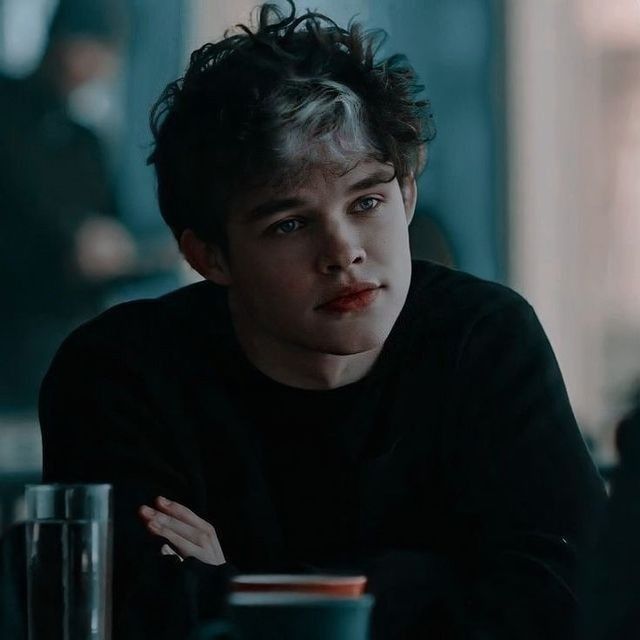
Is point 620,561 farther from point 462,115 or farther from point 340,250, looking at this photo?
point 462,115

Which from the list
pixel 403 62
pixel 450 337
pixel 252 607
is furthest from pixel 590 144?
pixel 252 607

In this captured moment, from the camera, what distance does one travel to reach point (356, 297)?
1400 mm

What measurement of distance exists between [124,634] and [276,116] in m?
0.63

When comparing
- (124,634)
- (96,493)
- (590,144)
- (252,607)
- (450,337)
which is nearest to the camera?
(252,607)

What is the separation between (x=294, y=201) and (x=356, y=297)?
0.13m

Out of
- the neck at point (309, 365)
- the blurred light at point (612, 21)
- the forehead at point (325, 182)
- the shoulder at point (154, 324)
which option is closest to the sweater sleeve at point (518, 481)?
the neck at point (309, 365)

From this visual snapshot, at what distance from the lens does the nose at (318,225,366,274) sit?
1.40 meters

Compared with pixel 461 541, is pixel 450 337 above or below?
above

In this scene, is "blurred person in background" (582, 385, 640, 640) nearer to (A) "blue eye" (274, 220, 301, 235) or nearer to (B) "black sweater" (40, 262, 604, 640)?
(B) "black sweater" (40, 262, 604, 640)

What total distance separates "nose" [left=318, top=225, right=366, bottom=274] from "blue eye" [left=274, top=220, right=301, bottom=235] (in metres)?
0.04

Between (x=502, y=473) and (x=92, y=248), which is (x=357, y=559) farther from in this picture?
(x=92, y=248)

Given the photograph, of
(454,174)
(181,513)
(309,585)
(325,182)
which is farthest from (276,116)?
(309,585)

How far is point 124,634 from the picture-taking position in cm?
106

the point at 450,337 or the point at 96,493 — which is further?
the point at 450,337
